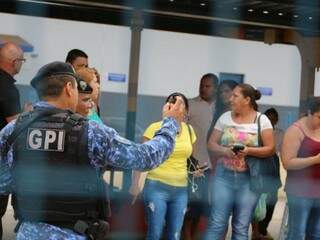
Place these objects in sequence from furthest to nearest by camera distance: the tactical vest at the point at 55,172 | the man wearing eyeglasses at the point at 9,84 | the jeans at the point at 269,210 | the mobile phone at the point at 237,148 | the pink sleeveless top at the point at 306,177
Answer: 1. the jeans at the point at 269,210
2. the pink sleeveless top at the point at 306,177
3. the mobile phone at the point at 237,148
4. the man wearing eyeglasses at the point at 9,84
5. the tactical vest at the point at 55,172

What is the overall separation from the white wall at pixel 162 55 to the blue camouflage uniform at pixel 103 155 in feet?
2.03

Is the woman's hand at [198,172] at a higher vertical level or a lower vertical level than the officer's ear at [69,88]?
lower

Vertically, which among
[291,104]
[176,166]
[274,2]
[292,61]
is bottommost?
[176,166]

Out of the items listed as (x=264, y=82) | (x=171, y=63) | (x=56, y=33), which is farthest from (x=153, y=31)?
(x=264, y=82)

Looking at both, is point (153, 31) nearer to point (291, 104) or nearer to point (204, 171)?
point (291, 104)

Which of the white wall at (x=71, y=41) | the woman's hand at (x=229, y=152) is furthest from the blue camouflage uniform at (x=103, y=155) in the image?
the woman's hand at (x=229, y=152)

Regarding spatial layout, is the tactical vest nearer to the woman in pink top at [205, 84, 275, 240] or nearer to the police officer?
the police officer

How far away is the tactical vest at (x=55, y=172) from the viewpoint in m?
1.61

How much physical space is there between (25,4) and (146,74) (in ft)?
1.76

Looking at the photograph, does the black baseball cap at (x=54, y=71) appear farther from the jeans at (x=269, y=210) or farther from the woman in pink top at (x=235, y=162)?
the jeans at (x=269, y=210)

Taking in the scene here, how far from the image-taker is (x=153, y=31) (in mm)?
2367

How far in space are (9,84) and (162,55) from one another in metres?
0.61

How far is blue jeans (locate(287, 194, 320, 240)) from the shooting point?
10.00 feet

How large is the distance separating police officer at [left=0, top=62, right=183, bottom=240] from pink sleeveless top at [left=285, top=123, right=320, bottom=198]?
1.47 meters
